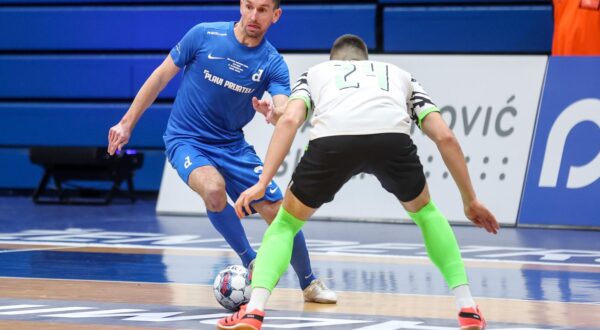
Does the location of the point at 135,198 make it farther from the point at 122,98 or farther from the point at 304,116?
the point at 304,116

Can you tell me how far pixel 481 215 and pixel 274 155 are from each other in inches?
36.2

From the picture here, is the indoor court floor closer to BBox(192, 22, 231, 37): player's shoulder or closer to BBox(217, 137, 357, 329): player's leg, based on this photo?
BBox(217, 137, 357, 329): player's leg

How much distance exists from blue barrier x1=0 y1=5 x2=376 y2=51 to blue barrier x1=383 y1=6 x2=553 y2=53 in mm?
333

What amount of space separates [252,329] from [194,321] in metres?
0.68

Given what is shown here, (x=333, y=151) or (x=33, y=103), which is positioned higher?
(x=333, y=151)

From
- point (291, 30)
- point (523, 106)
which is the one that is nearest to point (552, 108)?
point (523, 106)

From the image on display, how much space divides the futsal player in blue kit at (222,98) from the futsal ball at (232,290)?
1.84 ft

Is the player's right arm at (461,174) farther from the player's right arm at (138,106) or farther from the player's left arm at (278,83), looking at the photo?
the player's right arm at (138,106)

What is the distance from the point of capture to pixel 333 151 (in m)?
4.83

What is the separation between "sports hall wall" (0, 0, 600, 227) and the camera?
1040 centimetres

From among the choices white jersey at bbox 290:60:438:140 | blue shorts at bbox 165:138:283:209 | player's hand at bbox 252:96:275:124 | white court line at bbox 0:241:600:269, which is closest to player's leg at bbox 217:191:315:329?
white jersey at bbox 290:60:438:140

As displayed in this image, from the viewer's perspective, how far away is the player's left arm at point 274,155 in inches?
186

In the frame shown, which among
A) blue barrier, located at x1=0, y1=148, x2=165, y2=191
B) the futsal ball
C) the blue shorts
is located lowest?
blue barrier, located at x1=0, y1=148, x2=165, y2=191

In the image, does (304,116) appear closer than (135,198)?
Yes
